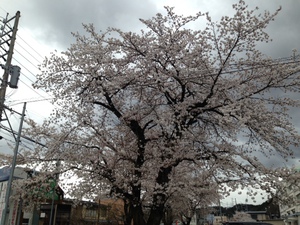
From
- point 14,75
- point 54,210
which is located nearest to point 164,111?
point 14,75

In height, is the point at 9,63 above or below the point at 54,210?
above

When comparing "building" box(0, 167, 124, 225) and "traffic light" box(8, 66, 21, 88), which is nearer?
"traffic light" box(8, 66, 21, 88)

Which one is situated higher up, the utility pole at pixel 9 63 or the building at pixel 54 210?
the utility pole at pixel 9 63

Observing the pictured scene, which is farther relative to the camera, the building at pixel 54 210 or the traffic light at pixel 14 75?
the building at pixel 54 210

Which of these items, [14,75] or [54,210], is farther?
[54,210]

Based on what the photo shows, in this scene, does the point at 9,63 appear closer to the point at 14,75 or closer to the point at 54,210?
the point at 14,75

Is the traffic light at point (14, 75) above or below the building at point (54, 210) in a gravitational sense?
above

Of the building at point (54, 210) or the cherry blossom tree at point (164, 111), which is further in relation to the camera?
the building at point (54, 210)

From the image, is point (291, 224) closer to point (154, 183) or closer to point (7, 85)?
point (154, 183)

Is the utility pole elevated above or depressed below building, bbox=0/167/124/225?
above

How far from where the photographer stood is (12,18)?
1512 centimetres

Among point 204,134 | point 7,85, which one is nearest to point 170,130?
point 204,134

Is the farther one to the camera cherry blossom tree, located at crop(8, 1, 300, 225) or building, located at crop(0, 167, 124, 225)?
building, located at crop(0, 167, 124, 225)

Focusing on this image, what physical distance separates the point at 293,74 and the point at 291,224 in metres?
54.9
